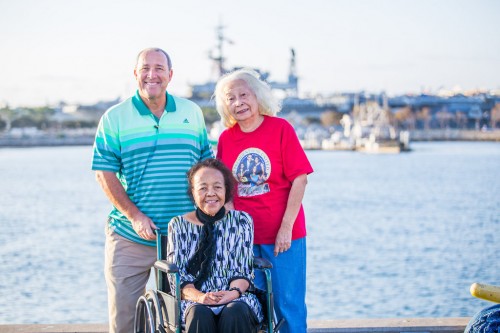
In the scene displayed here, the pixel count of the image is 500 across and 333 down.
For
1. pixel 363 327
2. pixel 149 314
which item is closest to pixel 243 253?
pixel 149 314

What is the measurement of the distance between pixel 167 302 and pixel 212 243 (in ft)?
0.92

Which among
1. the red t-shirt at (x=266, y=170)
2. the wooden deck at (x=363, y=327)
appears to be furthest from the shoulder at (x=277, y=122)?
the wooden deck at (x=363, y=327)

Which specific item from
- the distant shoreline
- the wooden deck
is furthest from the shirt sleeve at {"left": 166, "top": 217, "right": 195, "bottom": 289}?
the distant shoreline

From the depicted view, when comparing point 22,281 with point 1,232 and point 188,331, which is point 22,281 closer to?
point 1,232

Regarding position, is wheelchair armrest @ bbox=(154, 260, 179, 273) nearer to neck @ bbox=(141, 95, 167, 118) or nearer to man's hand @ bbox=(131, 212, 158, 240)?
man's hand @ bbox=(131, 212, 158, 240)

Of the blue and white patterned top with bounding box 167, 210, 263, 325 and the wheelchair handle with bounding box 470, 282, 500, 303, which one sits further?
the blue and white patterned top with bounding box 167, 210, 263, 325

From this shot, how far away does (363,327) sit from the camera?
4.05m

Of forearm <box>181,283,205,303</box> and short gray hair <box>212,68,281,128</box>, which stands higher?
short gray hair <box>212,68,281,128</box>

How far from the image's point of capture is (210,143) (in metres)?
3.63

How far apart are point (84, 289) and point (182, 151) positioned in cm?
769

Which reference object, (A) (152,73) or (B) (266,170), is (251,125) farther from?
(A) (152,73)

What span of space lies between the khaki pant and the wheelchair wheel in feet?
0.43

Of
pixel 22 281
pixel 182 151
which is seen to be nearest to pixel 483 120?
pixel 22 281

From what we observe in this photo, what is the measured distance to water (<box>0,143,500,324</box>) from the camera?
9.68 meters
